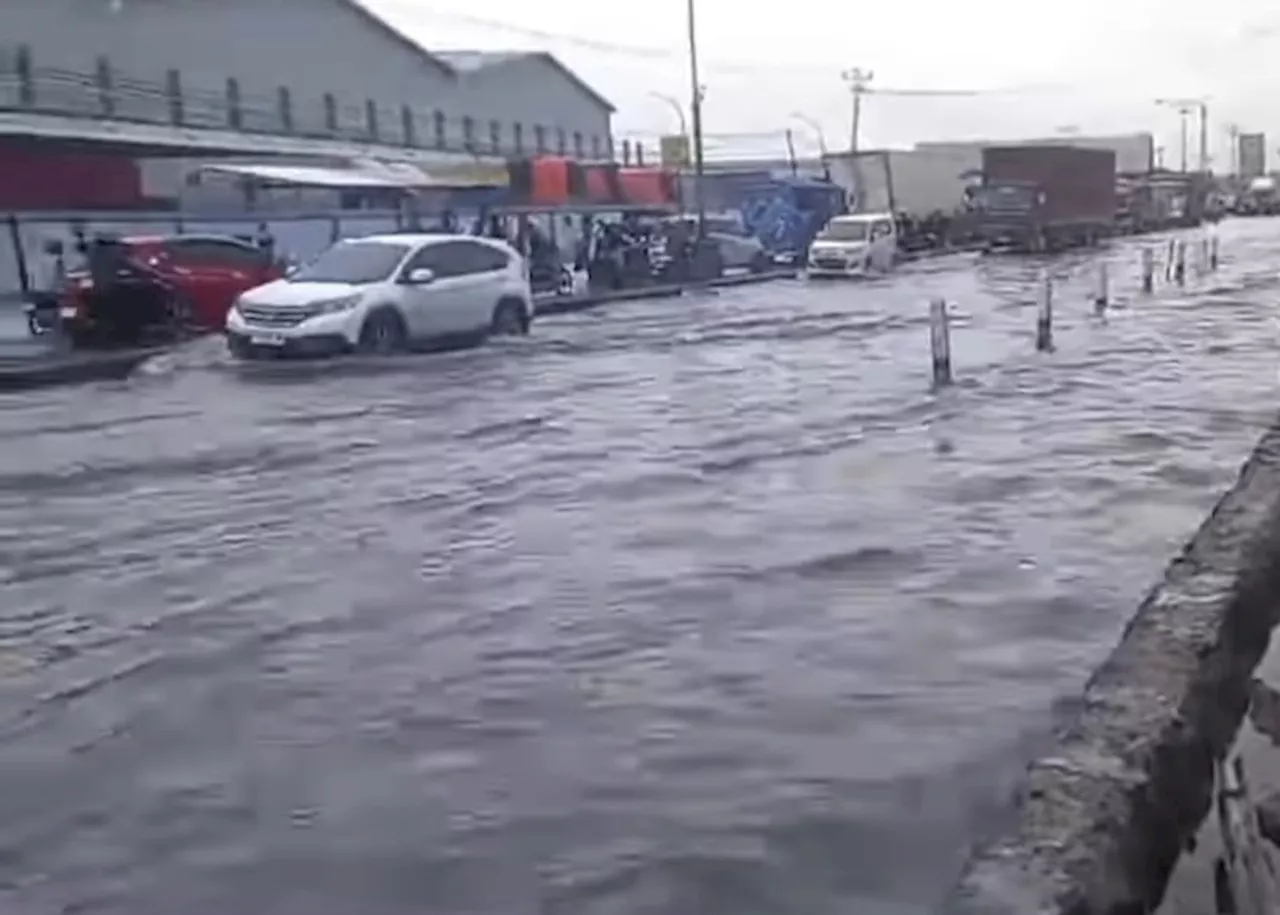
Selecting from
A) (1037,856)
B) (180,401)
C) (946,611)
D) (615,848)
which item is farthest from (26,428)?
(1037,856)

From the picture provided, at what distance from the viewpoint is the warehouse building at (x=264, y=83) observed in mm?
44219

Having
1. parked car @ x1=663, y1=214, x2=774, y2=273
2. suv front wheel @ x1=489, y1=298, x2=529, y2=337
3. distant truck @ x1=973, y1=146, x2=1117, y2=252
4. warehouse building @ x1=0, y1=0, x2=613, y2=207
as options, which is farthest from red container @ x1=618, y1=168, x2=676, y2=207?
suv front wheel @ x1=489, y1=298, x2=529, y2=337

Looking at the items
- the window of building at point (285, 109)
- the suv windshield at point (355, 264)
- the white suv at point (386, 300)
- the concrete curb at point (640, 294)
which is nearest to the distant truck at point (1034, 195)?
the concrete curb at point (640, 294)

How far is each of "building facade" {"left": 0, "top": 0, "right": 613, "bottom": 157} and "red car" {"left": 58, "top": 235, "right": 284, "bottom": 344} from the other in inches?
673

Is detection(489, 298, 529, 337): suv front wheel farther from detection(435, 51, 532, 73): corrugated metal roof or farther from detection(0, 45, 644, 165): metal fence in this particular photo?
detection(435, 51, 532, 73): corrugated metal roof

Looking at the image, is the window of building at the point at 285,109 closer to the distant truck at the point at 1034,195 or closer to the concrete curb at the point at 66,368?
the distant truck at the point at 1034,195

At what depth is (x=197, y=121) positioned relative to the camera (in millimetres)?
49875

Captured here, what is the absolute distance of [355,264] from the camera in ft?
76.4

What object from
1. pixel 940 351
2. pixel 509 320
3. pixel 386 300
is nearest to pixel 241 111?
pixel 509 320

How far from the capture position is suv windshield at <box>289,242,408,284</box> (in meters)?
23.0

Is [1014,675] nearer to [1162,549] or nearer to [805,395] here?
[1162,549]

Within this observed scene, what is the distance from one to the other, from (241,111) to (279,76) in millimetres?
3092

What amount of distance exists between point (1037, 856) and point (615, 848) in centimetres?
134

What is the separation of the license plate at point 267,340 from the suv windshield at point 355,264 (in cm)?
116
